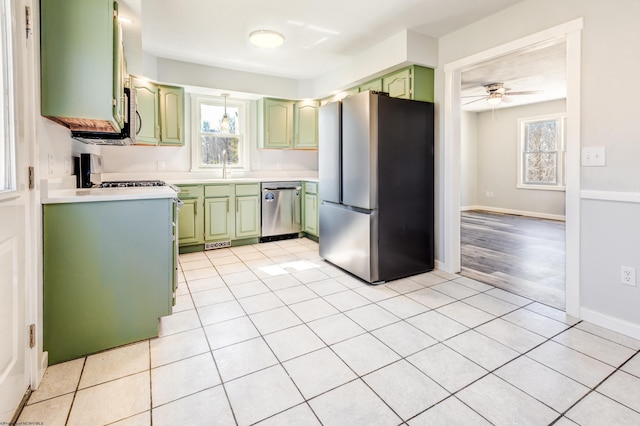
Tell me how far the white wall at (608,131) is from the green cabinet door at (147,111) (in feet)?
13.3

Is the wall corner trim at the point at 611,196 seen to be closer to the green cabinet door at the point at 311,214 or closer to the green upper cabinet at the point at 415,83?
the green upper cabinet at the point at 415,83

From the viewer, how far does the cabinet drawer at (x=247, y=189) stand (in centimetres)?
444

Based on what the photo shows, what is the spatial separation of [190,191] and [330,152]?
1.88 meters

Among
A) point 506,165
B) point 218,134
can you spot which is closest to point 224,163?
point 218,134

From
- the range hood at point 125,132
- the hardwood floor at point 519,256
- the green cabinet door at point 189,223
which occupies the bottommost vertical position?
the hardwood floor at point 519,256

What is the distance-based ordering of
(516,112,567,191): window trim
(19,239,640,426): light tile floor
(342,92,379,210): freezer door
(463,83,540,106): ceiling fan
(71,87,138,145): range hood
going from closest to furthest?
(19,239,640,426): light tile floor → (71,87,138,145): range hood → (342,92,379,210): freezer door → (463,83,540,106): ceiling fan → (516,112,567,191): window trim

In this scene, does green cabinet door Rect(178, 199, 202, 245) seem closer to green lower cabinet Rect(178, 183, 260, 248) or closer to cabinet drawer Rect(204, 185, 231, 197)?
green lower cabinet Rect(178, 183, 260, 248)

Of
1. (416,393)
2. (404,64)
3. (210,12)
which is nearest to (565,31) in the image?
(404,64)

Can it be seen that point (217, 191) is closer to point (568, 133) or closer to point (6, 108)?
point (6, 108)

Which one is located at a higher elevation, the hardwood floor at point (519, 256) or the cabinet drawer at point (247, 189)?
the cabinet drawer at point (247, 189)

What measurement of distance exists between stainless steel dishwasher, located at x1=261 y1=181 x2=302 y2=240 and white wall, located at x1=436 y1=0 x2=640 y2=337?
3350 mm

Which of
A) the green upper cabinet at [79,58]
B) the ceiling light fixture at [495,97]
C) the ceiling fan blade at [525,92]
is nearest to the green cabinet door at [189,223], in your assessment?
the green upper cabinet at [79,58]

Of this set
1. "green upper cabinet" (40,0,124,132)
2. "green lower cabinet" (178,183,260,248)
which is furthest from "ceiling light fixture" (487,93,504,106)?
"green upper cabinet" (40,0,124,132)

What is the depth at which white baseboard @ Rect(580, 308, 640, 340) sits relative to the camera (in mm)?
2053
